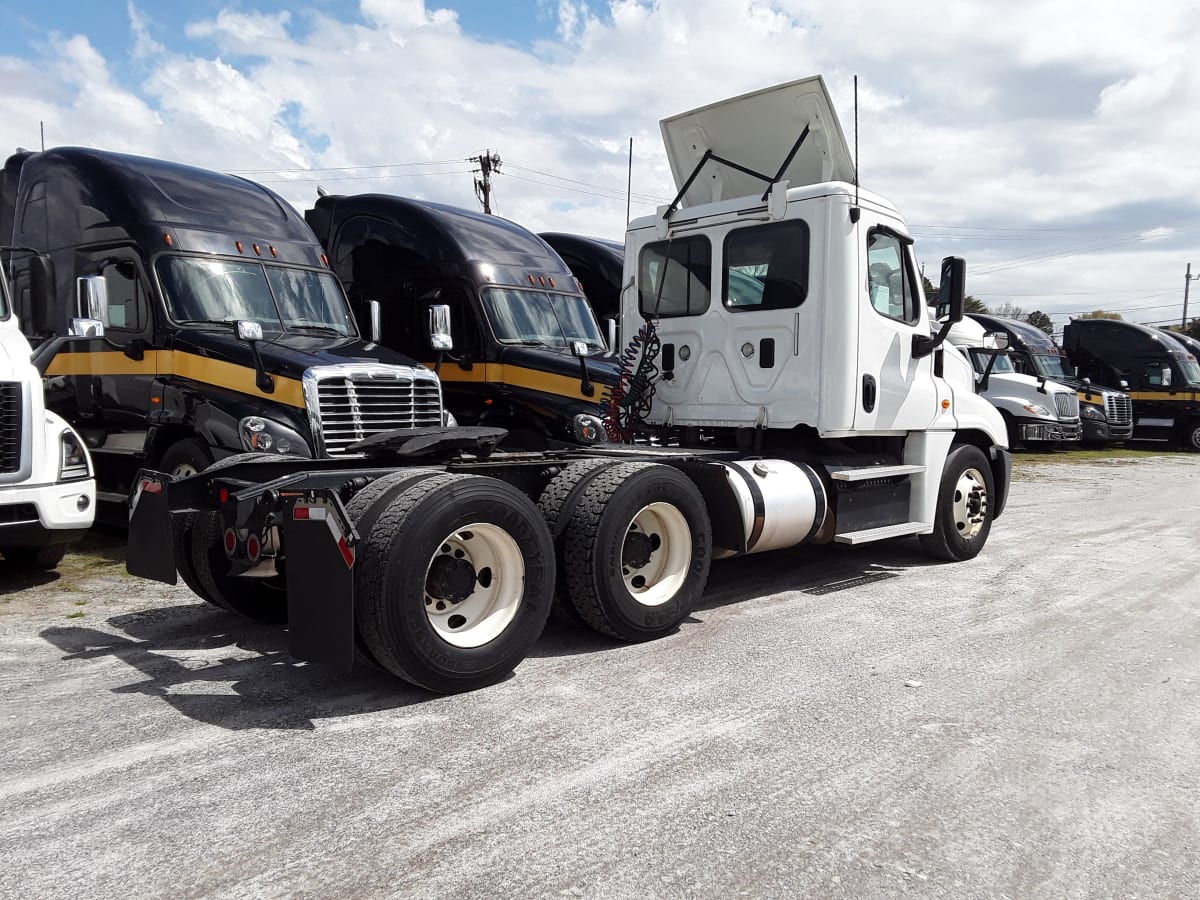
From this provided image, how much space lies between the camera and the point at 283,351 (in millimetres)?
8289

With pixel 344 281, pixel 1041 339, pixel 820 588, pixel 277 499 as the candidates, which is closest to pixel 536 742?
pixel 277 499

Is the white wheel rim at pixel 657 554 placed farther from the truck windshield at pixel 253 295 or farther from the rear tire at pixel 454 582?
the truck windshield at pixel 253 295

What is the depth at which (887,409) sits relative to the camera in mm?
7367

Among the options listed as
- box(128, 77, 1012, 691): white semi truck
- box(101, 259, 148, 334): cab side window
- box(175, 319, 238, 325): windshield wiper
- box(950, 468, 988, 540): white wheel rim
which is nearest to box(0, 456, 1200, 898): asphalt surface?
box(128, 77, 1012, 691): white semi truck

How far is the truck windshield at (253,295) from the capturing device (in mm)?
8531

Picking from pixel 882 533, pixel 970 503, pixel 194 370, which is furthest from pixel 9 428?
pixel 970 503

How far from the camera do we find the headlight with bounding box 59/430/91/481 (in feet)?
22.3

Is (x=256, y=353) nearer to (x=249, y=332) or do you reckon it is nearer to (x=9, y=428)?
(x=249, y=332)

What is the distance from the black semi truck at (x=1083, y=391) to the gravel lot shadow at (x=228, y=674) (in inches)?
782

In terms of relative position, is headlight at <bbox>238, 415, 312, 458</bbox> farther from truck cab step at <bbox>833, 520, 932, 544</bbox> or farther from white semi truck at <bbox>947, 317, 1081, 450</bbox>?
white semi truck at <bbox>947, 317, 1081, 450</bbox>

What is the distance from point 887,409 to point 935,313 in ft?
3.14

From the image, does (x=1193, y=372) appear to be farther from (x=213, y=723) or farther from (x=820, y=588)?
(x=213, y=723)

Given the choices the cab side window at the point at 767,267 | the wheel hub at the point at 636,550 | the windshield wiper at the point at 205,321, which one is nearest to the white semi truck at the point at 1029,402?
the cab side window at the point at 767,267

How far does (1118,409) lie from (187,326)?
73.1 feet
